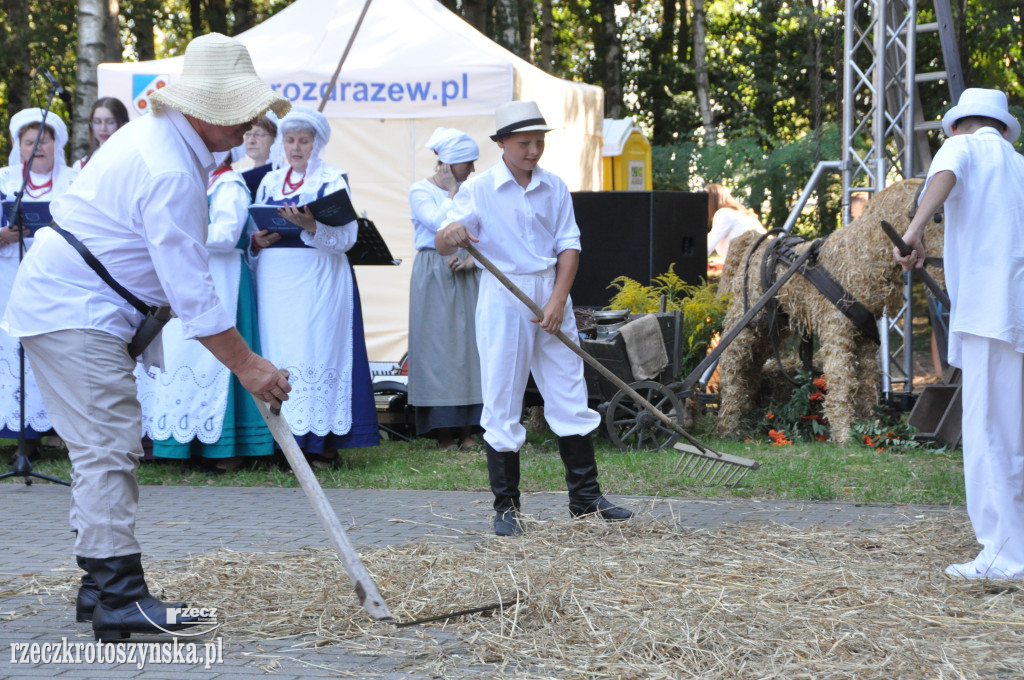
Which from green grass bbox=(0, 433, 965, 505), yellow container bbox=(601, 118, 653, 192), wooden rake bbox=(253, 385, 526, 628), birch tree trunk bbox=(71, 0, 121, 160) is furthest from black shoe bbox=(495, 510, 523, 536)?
yellow container bbox=(601, 118, 653, 192)

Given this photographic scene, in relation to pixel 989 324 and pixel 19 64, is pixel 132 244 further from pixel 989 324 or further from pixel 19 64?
pixel 19 64

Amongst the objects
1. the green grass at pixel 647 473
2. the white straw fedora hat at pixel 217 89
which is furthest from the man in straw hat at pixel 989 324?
the white straw fedora hat at pixel 217 89

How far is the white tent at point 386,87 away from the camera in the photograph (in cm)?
1162

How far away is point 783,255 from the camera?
8.20 metres

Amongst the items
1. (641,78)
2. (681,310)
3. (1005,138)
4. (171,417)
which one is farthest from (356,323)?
(641,78)

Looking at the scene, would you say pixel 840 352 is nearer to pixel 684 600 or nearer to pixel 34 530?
pixel 684 600

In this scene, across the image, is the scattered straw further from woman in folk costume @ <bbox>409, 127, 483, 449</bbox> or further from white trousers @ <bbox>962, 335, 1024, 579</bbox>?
woman in folk costume @ <bbox>409, 127, 483, 449</bbox>

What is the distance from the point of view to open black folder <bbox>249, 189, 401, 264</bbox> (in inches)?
267

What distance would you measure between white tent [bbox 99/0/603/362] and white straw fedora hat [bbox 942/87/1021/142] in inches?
277

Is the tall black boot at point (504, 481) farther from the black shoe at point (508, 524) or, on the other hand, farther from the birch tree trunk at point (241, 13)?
the birch tree trunk at point (241, 13)

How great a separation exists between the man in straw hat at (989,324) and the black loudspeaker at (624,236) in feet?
15.5

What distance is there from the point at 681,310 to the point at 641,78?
820 inches

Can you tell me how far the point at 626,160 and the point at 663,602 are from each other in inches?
593

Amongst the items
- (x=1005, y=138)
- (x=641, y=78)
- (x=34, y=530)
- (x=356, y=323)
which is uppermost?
(x=641, y=78)
